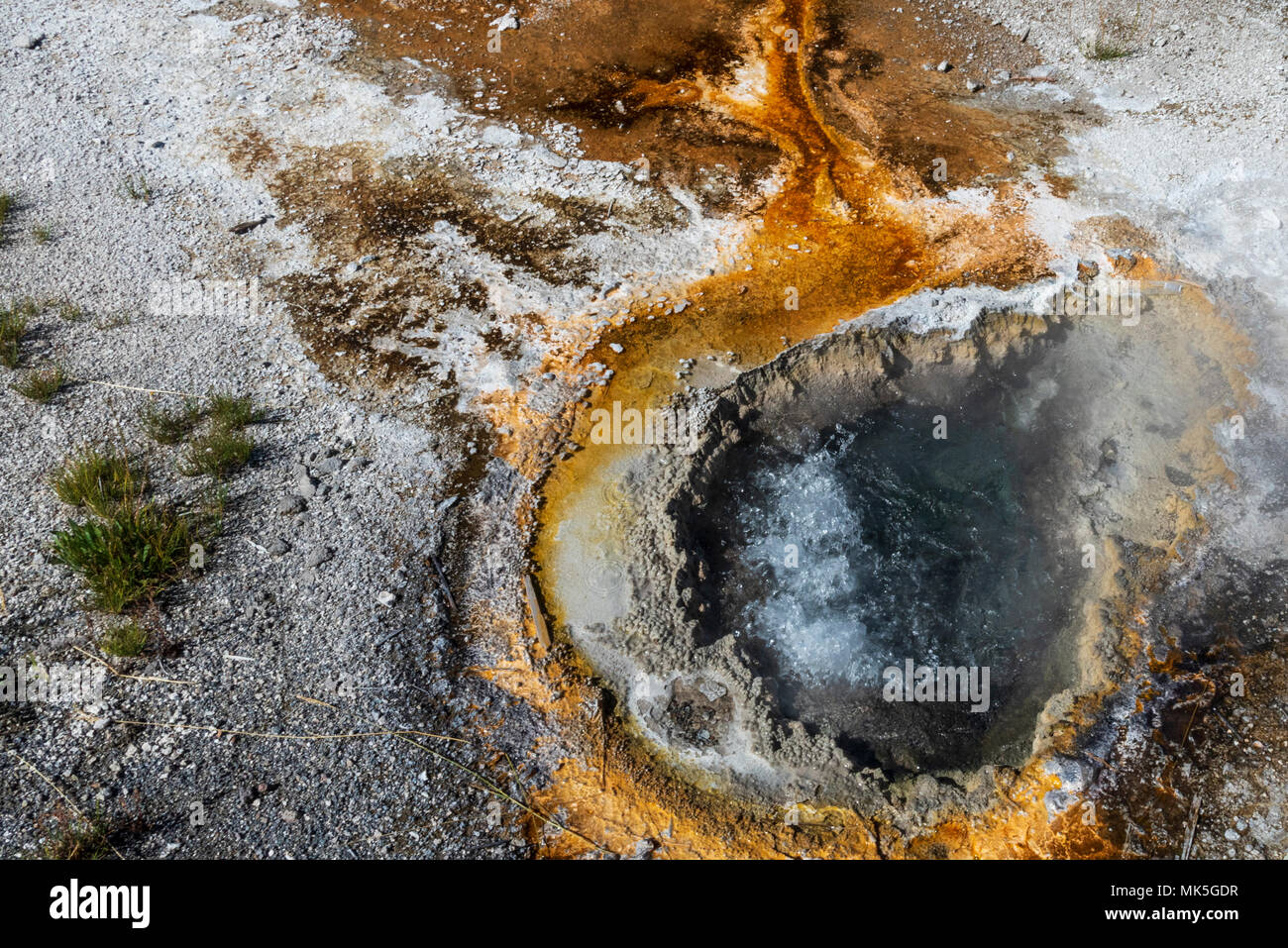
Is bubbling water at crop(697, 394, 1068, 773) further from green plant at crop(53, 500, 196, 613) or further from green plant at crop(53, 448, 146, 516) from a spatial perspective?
green plant at crop(53, 448, 146, 516)

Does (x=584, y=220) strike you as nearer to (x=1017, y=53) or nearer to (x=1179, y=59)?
(x=1017, y=53)

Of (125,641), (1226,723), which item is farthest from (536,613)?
(1226,723)

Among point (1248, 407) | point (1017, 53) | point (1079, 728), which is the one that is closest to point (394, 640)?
point (1079, 728)

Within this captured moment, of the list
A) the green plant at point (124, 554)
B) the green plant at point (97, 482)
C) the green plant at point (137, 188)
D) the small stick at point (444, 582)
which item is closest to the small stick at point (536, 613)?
the small stick at point (444, 582)

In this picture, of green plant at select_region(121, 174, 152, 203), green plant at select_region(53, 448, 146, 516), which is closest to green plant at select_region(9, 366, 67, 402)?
green plant at select_region(53, 448, 146, 516)

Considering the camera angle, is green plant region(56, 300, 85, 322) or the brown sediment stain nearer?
the brown sediment stain

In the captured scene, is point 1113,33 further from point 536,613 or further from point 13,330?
point 13,330

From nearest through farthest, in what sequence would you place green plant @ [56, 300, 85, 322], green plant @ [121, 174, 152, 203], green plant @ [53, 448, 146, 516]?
green plant @ [53, 448, 146, 516] < green plant @ [56, 300, 85, 322] < green plant @ [121, 174, 152, 203]
